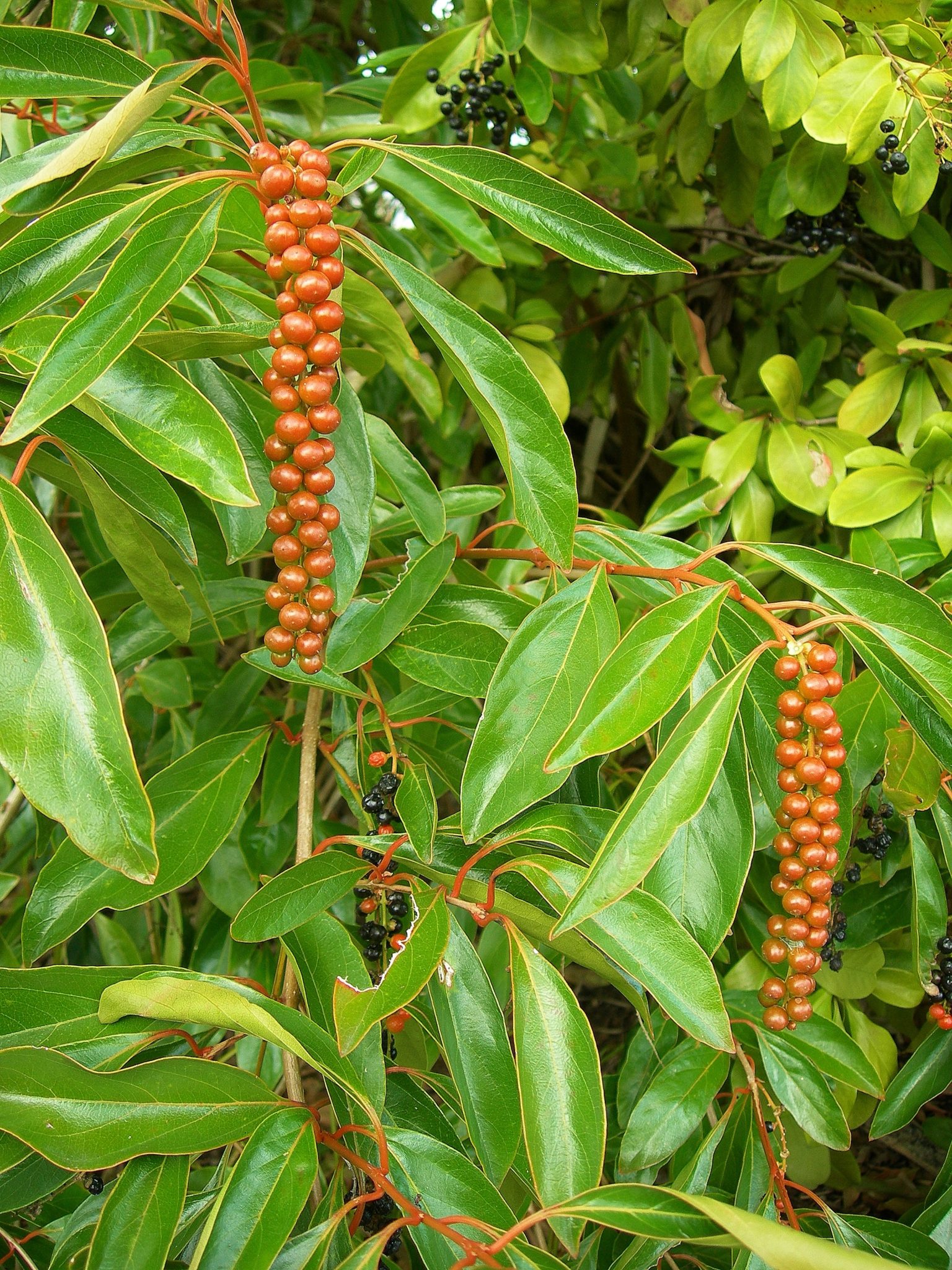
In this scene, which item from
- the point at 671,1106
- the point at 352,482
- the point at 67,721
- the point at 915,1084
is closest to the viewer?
the point at 67,721

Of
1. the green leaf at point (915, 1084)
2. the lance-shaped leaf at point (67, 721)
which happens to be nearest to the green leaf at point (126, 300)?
the lance-shaped leaf at point (67, 721)

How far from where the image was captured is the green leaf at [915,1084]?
102 centimetres

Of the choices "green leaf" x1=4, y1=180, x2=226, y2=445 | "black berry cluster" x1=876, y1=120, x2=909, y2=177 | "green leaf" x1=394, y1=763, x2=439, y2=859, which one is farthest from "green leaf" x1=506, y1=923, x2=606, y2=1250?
"black berry cluster" x1=876, y1=120, x2=909, y2=177

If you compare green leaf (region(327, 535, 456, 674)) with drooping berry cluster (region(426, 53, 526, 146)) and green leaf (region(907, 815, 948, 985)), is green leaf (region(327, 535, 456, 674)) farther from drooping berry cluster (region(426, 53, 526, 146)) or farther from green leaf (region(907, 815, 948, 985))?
drooping berry cluster (region(426, 53, 526, 146))

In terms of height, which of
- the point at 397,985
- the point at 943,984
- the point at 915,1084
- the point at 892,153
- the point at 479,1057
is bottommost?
the point at 915,1084

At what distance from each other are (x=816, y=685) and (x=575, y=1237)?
392 mm

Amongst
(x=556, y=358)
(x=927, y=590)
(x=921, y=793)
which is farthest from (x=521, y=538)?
(x=556, y=358)

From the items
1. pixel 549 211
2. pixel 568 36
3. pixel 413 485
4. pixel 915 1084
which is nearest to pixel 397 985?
pixel 413 485

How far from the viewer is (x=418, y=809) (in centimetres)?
78

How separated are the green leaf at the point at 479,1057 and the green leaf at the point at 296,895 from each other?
10cm

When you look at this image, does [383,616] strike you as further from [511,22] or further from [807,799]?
[511,22]

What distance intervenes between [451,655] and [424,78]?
3.13ft

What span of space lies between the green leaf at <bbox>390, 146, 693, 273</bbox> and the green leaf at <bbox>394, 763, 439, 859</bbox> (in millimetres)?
399

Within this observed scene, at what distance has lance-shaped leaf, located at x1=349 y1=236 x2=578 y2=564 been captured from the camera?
682 millimetres
